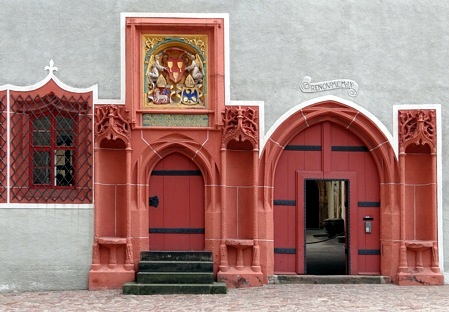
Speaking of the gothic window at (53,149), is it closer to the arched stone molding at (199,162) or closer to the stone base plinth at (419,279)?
the arched stone molding at (199,162)

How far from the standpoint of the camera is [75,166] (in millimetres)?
11648

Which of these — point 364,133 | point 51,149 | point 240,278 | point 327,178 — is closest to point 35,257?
point 51,149

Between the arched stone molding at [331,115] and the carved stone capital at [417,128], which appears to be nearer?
the carved stone capital at [417,128]

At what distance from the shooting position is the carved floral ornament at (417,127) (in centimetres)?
1154

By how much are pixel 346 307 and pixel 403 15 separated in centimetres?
502

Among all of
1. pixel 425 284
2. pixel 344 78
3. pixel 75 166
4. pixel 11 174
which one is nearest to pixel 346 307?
pixel 425 284

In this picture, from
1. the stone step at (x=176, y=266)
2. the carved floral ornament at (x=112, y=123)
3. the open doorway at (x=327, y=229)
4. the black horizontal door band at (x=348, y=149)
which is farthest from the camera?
the open doorway at (x=327, y=229)

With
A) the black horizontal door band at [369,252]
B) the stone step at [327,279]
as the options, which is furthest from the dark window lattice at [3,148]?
the black horizontal door band at [369,252]

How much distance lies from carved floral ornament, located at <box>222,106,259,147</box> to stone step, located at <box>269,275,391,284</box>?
7.38 ft

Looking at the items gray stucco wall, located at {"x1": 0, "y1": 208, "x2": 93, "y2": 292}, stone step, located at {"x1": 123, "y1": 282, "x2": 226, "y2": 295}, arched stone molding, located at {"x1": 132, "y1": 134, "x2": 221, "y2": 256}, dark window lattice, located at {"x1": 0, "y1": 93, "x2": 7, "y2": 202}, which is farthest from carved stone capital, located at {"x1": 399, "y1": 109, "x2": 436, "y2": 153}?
dark window lattice, located at {"x1": 0, "y1": 93, "x2": 7, "y2": 202}

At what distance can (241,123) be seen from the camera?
11422 millimetres

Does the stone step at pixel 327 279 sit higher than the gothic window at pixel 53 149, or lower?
lower

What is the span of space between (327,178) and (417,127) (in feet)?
5.54

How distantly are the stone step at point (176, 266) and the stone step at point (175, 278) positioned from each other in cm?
13
